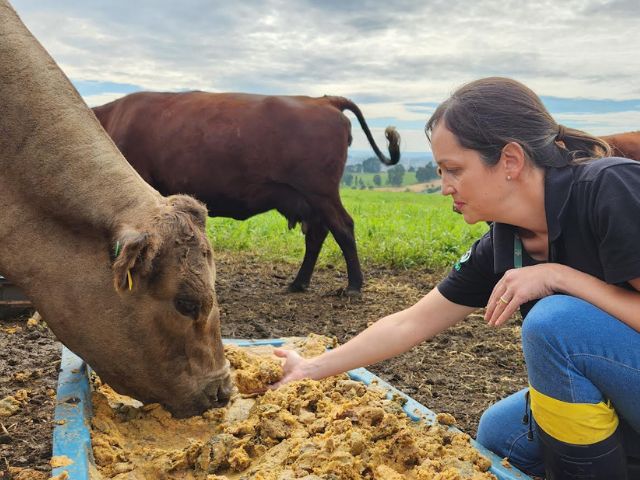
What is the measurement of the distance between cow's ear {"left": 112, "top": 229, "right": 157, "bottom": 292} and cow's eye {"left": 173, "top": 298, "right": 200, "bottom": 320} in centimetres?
20

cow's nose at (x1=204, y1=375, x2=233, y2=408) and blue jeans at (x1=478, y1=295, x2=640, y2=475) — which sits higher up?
blue jeans at (x1=478, y1=295, x2=640, y2=475)

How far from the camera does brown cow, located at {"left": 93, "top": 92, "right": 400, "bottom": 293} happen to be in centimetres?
749

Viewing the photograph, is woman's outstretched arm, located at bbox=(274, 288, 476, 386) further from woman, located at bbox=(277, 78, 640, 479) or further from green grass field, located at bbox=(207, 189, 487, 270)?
green grass field, located at bbox=(207, 189, 487, 270)

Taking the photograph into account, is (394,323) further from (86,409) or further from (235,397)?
(86,409)

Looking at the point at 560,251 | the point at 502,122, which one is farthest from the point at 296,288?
the point at 502,122

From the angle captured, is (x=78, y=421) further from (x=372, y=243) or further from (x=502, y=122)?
(x=372, y=243)

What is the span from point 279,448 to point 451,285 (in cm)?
100

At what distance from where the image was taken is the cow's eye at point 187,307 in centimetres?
303

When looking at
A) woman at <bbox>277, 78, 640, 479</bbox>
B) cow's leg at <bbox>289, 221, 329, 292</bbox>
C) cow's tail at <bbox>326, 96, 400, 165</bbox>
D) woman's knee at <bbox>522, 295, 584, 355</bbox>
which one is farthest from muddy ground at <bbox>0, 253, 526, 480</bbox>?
cow's tail at <bbox>326, 96, 400, 165</bbox>

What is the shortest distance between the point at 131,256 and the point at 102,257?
32cm

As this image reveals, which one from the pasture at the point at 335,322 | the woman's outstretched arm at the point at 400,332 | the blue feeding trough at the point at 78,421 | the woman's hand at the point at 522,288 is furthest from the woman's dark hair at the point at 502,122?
the pasture at the point at 335,322

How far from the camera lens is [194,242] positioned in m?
3.05

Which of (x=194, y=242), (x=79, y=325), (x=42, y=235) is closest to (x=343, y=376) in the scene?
(x=194, y=242)

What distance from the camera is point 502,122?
2520 millimetres
